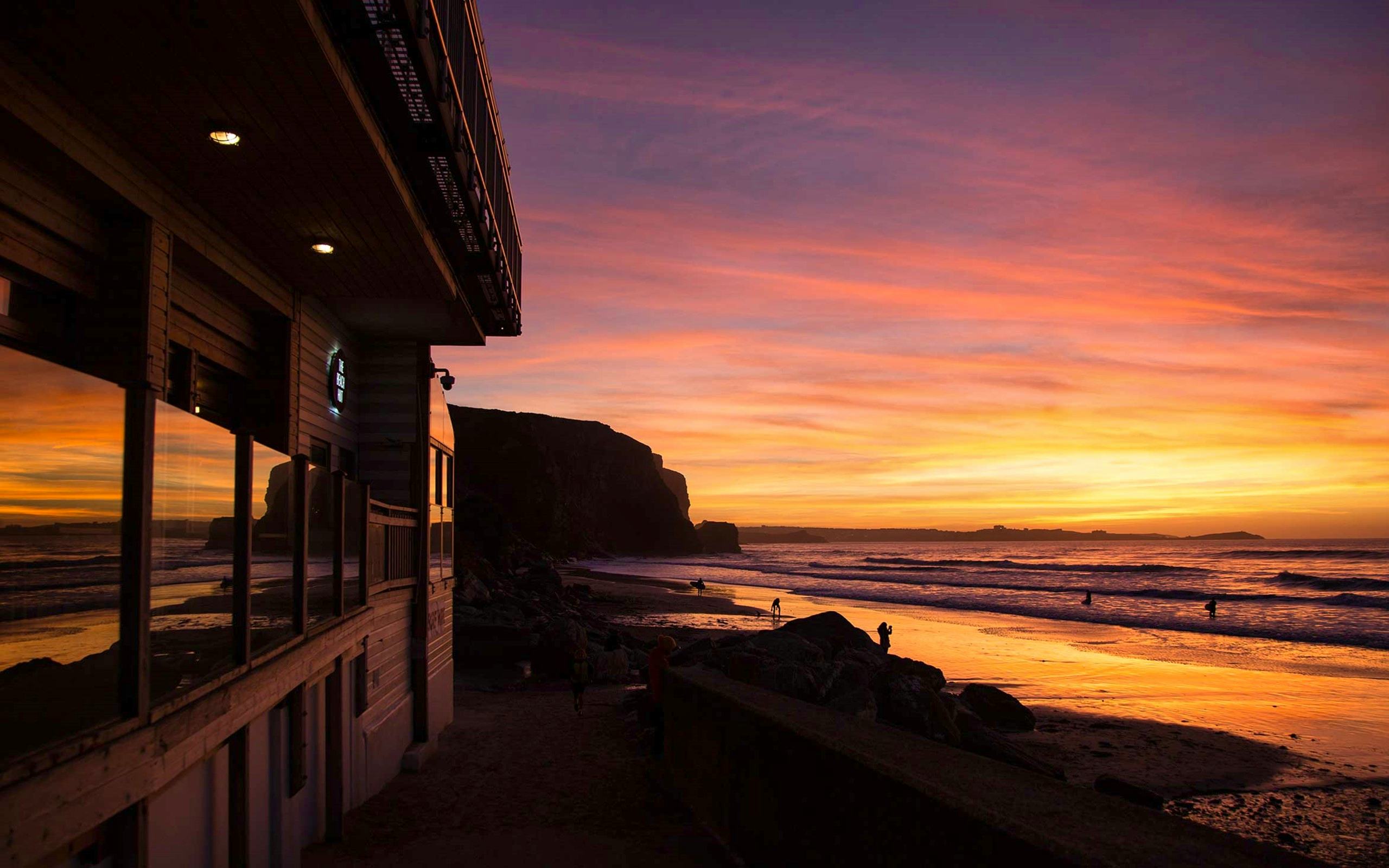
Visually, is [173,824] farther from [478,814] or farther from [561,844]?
[478,814]

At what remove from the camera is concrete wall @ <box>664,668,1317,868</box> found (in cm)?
399

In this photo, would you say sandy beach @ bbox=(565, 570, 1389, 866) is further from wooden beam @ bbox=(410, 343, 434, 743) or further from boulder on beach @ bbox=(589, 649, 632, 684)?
wooden beam @ bbox=(410, 343, 434, 743)

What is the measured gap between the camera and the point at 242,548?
4.86m

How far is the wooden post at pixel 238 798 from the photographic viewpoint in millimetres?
5270

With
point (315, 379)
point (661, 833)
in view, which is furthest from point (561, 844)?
point (315, 379)

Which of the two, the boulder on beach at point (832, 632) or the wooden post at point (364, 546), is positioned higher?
the wooden post at point (364, 546)

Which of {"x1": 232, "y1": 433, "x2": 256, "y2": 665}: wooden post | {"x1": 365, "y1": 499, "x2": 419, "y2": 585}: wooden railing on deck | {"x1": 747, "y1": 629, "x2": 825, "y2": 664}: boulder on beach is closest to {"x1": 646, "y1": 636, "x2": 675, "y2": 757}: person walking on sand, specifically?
{"x1": 365, "y1": 499, "x2": 419, "y2": 585}: wooden railing on deck

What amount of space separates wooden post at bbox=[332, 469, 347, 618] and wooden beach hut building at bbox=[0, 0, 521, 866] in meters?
0.04

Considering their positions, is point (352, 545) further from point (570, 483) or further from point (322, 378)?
point (570, 483)

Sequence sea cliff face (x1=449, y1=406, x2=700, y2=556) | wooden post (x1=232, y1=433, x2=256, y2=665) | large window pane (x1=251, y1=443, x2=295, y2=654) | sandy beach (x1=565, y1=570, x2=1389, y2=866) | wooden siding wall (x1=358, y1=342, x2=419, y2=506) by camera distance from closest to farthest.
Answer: wooden post (x1=232, y1=433, x2=256, y2=665) < large window pane (x1=251, y1=443, x2=295, y2=654) < sandy beach (x1=565, y1=570, x2=1389, y2=866) < wooden siding wall (x1=358, y1=342, x2=419, y2=506) < sea cliff face (x1=449, y1=406, x2=700, y2=556)

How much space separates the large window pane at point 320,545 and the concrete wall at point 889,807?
3429 mm

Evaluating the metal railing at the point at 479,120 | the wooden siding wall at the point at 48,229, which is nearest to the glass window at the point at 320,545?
the wooden siding wall at the point at 48,229

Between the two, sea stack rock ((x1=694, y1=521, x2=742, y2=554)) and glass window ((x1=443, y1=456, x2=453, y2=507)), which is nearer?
glass window ((x1=443, y1=456, x2=453, y2=507))

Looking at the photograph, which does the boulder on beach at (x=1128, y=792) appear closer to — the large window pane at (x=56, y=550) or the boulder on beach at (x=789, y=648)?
the boulder on beach at (x=789, y=648)
